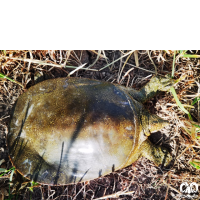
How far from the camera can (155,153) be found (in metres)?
2.02

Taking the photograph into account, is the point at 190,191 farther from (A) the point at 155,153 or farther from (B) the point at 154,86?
(B) the point at 154,86

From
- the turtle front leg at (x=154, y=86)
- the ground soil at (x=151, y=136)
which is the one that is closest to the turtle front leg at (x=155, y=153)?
the ground soil at (x=151, y=136)

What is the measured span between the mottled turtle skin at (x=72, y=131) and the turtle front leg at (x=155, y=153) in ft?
1.36

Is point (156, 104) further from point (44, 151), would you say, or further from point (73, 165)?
point (44, 151)

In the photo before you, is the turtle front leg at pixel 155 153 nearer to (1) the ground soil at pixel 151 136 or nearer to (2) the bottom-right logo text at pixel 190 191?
(1) the ground soil at pixel 151 136

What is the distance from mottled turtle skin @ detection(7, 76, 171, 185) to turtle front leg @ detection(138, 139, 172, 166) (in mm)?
414

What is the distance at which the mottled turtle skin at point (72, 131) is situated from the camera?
1418mm

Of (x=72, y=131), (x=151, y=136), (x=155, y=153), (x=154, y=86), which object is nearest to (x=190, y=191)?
(x=155, y=153)

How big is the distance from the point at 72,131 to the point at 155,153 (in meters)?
1.12

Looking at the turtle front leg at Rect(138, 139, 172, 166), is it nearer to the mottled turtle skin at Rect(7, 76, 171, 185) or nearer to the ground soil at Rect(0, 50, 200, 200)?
the ground soil at Rect(0, 50, 200, 200)

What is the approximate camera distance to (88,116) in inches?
55.9
